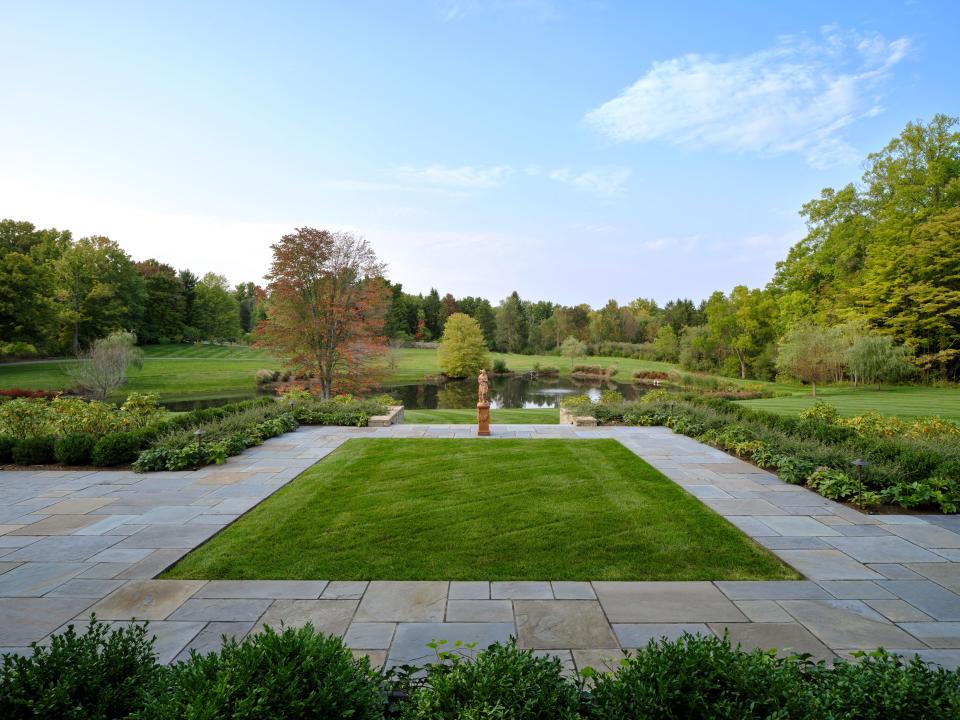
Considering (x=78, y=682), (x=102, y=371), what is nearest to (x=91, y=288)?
(x=102, y=371)

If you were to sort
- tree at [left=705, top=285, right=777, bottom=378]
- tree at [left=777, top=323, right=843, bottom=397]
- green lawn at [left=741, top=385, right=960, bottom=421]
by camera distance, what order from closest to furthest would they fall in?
green lawn at [left=741, top=385, right=960, bottom=421]
tree at [left=777, top=323, right=843, bottom=397]
tree at [left=705, top=285, right=777, bottom=378]

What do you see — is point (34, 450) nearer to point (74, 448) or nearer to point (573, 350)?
point (74, 448)

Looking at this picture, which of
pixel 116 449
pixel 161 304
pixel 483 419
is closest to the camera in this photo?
pixel 116 449

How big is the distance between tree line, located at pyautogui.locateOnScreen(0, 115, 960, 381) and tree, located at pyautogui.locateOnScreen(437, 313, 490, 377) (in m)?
5.61

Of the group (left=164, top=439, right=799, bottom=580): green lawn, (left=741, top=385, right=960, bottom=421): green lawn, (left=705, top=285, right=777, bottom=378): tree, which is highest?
(left=705, top=285, right=777, bottom=378): tree

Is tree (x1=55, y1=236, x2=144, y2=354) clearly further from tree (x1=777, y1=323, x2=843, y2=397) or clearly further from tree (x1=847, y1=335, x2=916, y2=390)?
tree (x1=847, y1=335, x2=916, y2=390)

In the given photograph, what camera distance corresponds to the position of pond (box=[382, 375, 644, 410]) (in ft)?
85.8

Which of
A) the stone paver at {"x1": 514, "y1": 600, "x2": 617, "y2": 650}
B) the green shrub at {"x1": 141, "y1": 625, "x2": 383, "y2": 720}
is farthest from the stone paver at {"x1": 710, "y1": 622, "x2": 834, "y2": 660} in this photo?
the green shrub at {"x1": 141, "y1": 625, "x2": 383, "y2": 720}

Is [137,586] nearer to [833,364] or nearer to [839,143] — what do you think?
[839,143]

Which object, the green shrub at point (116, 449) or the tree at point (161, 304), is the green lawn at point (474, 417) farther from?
the tree at point (161, 304)

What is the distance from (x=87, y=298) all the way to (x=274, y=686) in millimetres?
38036

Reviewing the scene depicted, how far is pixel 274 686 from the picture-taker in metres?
1.74

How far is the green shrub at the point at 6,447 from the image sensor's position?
7.76 m

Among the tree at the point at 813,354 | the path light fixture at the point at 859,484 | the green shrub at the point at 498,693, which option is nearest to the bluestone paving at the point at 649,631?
the green shrub at the point at 498,693
